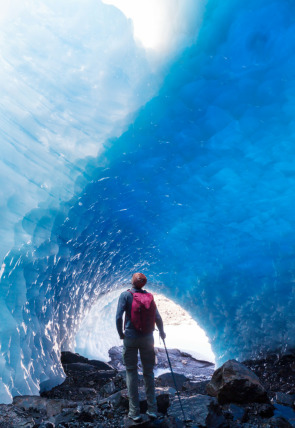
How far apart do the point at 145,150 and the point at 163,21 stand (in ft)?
7.14

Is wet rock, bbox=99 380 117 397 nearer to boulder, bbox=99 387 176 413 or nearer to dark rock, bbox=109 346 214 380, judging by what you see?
boulder, bbox=99 387 176 413

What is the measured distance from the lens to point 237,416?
129 inches

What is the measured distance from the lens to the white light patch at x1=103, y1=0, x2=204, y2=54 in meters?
4.72

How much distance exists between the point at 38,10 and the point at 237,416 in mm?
6236

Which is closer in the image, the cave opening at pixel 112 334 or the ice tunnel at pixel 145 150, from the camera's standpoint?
the ice tunnel at pixel 145 150

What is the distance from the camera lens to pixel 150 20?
197 inches

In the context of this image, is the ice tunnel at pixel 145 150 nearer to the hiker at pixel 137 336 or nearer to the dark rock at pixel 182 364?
the dark rock at pixel 182 364

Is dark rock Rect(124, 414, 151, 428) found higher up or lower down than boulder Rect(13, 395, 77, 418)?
higher up

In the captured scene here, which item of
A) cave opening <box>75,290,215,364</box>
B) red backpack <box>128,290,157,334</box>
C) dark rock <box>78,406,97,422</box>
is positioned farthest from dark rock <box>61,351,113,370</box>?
red backpack <box>128,290,157,334</box>

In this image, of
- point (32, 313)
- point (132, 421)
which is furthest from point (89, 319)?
point (132, 421)

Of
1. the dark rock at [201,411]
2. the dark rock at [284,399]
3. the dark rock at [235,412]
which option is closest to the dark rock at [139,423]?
the dark rock at [201,411]

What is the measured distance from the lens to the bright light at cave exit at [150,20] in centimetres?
486

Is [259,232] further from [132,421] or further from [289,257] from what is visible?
[132,421]

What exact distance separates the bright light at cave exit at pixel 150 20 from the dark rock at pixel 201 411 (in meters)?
4.95
